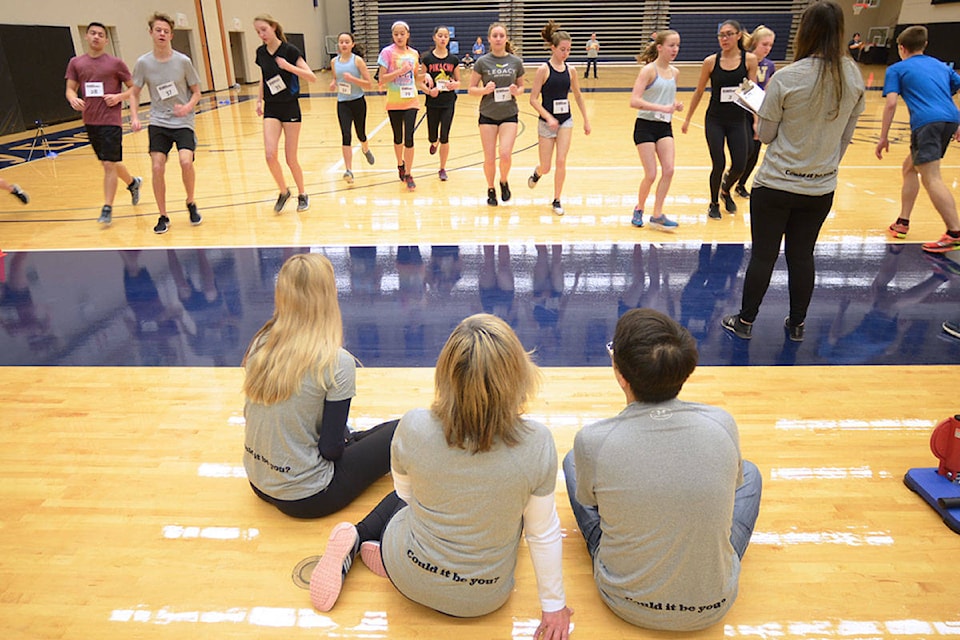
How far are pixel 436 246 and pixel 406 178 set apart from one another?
2.20 m

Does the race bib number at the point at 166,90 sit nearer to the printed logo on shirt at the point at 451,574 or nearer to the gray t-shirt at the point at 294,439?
the gray t-shirt at the point at 294,439

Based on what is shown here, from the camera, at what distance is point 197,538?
2.36 metres

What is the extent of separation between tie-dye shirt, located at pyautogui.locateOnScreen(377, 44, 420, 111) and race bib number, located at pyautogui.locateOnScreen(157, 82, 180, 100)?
218cm

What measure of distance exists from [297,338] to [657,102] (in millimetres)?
4212

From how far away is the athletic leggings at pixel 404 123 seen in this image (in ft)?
23.2

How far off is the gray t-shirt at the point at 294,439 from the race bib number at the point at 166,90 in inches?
174

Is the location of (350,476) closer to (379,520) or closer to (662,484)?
(379,520)

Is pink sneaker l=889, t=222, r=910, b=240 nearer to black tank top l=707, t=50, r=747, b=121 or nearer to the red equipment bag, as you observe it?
black tank top l=707, t=50, r=747, b=121

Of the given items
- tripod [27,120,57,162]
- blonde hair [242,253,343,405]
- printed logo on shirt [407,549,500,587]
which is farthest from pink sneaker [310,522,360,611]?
tripod [27,120,57,162]

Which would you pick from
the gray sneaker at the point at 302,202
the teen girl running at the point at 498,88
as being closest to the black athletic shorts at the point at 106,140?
the gray sneaker at the point at 302,202

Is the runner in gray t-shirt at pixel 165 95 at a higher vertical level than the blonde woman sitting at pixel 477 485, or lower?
higher

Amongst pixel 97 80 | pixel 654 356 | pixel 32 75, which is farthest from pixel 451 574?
pixel 32 75

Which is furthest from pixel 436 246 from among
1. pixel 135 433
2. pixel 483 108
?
pixel 135 433

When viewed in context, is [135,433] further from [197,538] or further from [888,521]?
[888,521]
